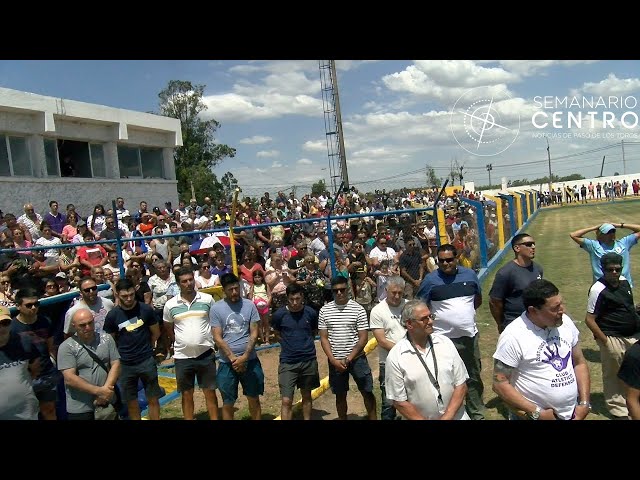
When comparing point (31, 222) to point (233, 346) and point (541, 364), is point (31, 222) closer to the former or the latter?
point (233, 346)

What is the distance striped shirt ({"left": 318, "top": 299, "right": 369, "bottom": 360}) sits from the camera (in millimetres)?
5543

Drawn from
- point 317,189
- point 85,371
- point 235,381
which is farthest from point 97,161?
point 85,371

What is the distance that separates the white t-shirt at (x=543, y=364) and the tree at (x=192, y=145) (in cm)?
3796

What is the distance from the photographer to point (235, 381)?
5.77 meters

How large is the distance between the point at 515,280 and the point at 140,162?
19.6 meters

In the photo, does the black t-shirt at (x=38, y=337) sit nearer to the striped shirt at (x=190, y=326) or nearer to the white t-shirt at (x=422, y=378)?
the striped shirt at (x=190, y=326)

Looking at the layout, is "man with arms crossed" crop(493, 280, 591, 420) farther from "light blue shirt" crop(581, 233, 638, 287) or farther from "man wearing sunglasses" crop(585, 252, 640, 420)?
"light blue shirt" crop(581, 233, 638, 287)

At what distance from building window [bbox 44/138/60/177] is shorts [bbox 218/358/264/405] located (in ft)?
48.2

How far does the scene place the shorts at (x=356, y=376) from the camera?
18.3 ft

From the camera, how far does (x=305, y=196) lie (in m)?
19.9

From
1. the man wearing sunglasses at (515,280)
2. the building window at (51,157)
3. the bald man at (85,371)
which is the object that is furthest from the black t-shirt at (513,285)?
the building window at (51,157)

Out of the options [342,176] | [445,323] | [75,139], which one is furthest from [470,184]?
[445,323]
